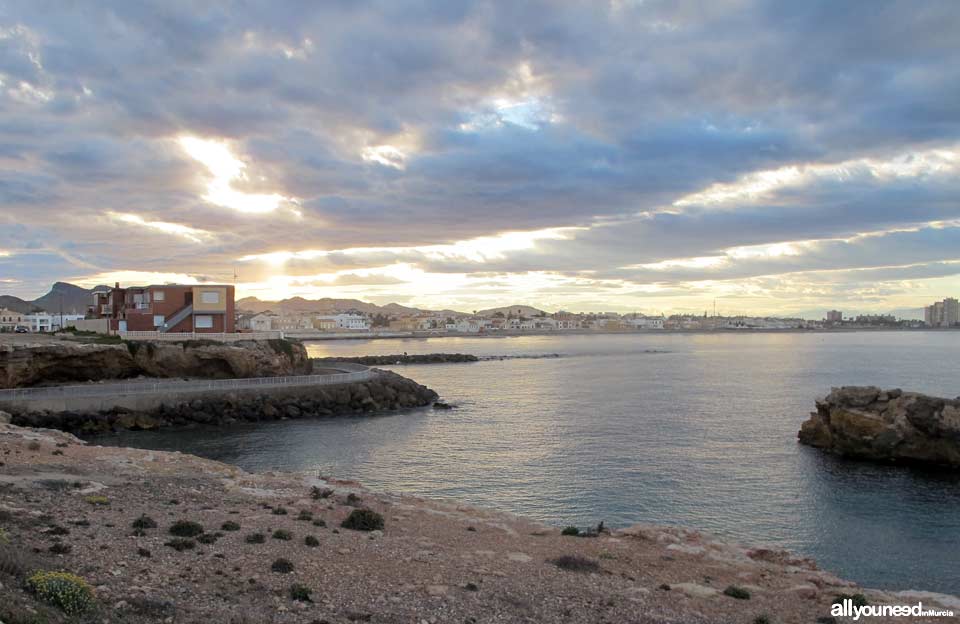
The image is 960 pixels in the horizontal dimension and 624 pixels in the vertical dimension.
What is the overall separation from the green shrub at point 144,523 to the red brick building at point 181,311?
49.7 meters

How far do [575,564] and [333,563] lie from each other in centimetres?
492

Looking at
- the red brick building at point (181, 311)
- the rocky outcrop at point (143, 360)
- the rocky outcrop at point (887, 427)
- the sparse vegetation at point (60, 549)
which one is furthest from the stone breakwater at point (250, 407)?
the sparse vegetation at point (60, 549)

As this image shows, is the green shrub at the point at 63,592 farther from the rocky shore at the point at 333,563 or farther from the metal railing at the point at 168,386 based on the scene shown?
the metal railing at the point at 168,386

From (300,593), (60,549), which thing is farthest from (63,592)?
(300,593)

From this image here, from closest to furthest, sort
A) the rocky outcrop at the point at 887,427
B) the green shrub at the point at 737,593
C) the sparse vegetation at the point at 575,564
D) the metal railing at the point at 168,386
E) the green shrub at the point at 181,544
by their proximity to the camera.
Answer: the green shrub at the point at 181,544, the green shrub at the point at 737,593, the sparse vegetation at the point at 575,564, the rocky outcrop at the point at 887,427, the metal railing at the point at 168,386

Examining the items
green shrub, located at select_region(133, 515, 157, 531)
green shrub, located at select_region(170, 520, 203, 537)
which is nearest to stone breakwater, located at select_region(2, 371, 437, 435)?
green shrub, located at select_region(133, 515, 157, 531)

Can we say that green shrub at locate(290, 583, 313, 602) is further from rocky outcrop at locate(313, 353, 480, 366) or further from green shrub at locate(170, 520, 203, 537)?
rocky outcrop at locate(313, 353, 480, 366)

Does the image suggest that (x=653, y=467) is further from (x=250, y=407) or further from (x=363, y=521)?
(x=250, y=407)

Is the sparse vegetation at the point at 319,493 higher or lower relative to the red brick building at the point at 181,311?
lower

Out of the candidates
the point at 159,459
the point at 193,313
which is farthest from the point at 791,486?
the point at 193,313

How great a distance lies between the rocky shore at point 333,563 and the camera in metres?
9.59

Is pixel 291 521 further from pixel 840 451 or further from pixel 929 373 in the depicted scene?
pixel 929 373

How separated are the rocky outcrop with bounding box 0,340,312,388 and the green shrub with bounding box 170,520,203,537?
128 feet

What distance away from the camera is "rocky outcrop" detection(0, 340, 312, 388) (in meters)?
44.5
